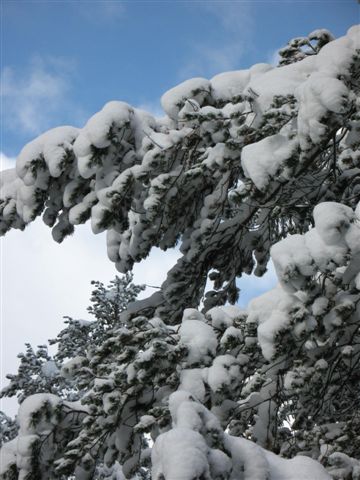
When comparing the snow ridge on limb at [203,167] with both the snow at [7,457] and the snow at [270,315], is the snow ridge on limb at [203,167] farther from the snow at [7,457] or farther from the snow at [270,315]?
→ the snow at [7,457]

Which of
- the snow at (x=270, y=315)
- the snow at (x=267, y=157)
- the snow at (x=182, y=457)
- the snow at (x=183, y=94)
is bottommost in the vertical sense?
the snow at (x=182, y=457)

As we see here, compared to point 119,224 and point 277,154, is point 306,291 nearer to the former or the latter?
point 277,154

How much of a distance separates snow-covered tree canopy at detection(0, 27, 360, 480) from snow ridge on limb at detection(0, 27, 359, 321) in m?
0.01

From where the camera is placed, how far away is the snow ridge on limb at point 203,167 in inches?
134

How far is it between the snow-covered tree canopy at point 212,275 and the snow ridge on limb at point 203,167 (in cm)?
1

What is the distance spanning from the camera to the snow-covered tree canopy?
2.89 meters

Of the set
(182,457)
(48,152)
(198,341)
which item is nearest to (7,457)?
(198,341)

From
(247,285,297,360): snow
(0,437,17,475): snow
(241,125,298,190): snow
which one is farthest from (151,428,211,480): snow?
(0,437,17,475): snow

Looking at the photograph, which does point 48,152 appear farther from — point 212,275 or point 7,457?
point 7,457

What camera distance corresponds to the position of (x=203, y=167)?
4.09 m

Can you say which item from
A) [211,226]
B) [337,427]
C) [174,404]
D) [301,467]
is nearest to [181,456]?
[174,404]

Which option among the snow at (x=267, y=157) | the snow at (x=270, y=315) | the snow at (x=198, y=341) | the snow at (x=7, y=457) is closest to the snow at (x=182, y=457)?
the snow at (x=270, y=315)

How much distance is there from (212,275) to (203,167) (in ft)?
6.49

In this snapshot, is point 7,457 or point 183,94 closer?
point 7,457
